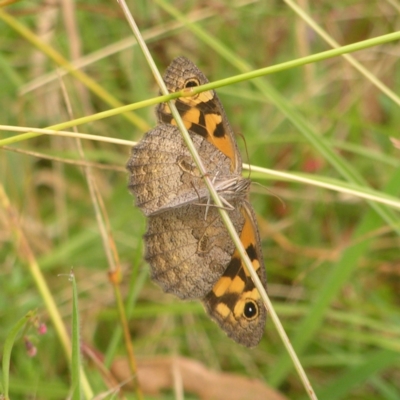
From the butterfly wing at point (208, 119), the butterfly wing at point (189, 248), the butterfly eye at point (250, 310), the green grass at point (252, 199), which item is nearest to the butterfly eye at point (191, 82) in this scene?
the butterfly wing at point (208, 119)

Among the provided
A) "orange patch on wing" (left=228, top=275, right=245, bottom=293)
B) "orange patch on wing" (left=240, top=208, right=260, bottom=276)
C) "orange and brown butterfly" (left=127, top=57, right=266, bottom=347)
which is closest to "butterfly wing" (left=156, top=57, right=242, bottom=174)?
"orange and brown butterfly" (left=127, top=57, right=266, bottom=347)

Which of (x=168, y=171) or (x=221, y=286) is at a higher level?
(x=168, y=171)

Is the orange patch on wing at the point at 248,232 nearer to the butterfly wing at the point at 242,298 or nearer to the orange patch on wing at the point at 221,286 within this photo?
the butterfly wing at the point at 242,298

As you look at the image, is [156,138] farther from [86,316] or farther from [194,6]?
[194,6]

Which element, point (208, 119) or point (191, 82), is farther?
point (208, 119)

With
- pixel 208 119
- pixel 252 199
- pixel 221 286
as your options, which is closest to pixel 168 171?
pixel 208 119

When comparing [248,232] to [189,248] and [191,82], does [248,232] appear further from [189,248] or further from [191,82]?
[191,82]

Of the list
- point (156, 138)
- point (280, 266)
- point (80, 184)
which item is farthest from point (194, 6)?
point (156, 138)
